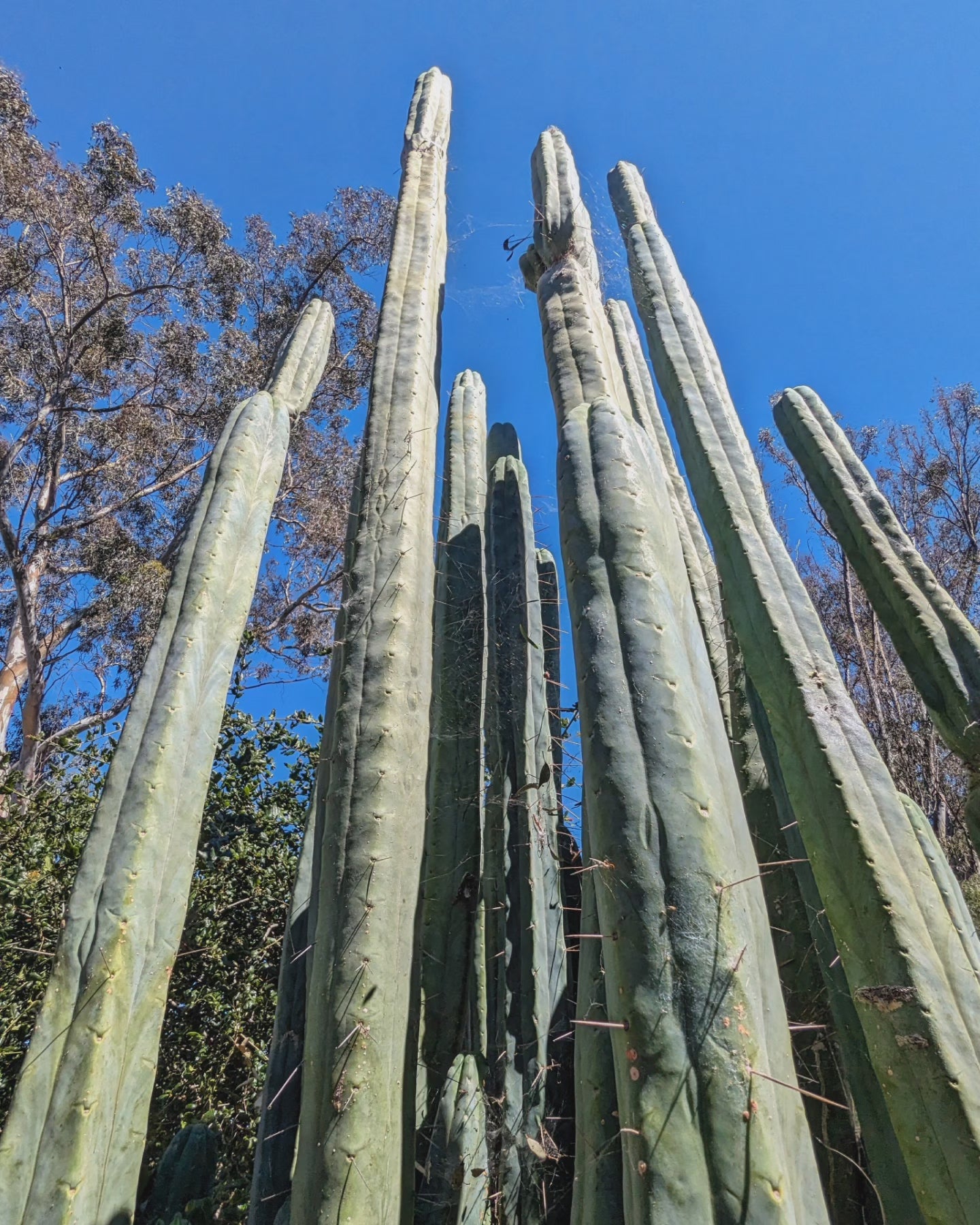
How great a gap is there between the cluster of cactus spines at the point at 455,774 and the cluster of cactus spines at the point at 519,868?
90mm

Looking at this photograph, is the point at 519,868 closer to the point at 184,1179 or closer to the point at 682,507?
the point at 184,1179

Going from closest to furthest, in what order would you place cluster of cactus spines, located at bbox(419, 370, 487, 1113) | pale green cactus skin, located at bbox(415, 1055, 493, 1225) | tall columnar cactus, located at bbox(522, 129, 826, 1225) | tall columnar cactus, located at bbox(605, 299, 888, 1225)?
tall columnar cactus, located at bbox(522, 129, 826, 1225) < pale green cactus skin, located at bbox(415, 1055, 493, 1225) < tall columnar cactus, located at bbox(605, 299, 888, 1225) < cluster of cactus spines, located at bbox(419, 370, 487, 1113)

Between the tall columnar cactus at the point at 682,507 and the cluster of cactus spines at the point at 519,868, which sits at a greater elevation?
the tall columnar cactus at the point at 682,507

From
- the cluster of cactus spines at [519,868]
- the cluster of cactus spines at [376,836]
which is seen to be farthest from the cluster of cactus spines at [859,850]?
the cluster of cactus spines at [376,836]

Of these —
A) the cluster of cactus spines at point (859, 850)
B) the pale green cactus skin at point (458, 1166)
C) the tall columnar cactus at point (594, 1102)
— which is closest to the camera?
the tall columnar cactus at point (594, 1102)

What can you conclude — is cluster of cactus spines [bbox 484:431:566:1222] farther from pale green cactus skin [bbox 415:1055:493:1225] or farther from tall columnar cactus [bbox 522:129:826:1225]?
tall columnar cactus [bbox 522:129:826:1225]

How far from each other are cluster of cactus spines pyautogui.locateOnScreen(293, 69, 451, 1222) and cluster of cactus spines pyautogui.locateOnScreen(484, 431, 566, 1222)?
718 mm

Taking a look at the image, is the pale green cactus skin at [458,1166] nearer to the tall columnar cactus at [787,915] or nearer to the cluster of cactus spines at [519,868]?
the cluster of cactus spines at [519,868]

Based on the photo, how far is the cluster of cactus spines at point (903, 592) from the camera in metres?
4.14

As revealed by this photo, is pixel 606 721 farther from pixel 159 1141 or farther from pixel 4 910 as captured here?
pixel 159 1141

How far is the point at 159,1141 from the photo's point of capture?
5836mm

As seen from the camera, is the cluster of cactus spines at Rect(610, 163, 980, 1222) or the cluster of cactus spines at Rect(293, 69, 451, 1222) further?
the cluster of cactus spines at Rect(610, 163, 980, 1222)

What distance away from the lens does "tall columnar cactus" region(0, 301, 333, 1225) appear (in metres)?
2.41

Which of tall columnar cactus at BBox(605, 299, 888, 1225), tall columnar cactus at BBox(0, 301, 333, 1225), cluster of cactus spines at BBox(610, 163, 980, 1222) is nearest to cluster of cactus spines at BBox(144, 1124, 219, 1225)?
tall columnar cactus at BBox(0, 301, 333, 1225)
